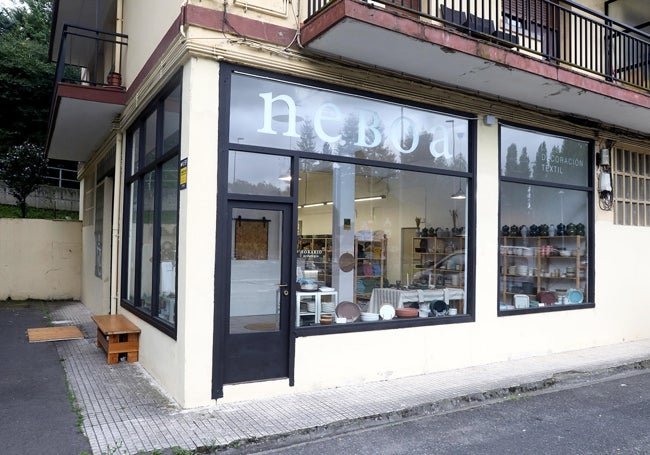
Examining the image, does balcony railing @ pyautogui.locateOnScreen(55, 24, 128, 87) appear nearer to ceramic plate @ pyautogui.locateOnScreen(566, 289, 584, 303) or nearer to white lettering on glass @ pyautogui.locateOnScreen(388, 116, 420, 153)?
white lettering on glass @ pyautogui.locateOnScreen(388, 116, 420, 153)

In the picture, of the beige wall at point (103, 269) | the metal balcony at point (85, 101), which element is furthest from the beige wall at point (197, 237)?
the beige wall at point (103, 269)

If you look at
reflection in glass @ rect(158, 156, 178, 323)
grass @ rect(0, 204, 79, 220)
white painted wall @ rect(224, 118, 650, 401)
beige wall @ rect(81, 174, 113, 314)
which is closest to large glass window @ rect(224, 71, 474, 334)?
white painted wall @ rect(224, 118, 650, 401)

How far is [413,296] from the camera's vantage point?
7453mm

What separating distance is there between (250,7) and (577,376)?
6129 mm

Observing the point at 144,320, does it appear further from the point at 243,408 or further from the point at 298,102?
the point at 298,102

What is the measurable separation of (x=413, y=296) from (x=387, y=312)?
719 mm

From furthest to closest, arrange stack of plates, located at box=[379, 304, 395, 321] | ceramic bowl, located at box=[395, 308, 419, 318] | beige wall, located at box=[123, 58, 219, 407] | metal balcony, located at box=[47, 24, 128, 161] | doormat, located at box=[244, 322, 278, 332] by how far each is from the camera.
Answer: metal balcony, located at box=[47, 24, 128, 161] → ceramic bowl, located at box=[395, 308, 419, 318] → stack of plates, located at box=[379, 304, 395, 321] → doormat, located at box=[244, 322, 278, 332] → beige wall, located at box=[123, 58, 219, 407]

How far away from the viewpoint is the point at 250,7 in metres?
5.61

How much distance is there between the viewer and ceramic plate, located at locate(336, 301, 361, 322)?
6.62 meters

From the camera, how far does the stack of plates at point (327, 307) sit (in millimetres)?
6491

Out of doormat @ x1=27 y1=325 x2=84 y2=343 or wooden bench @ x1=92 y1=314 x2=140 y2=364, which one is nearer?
wooden bench @ x1=92 y1=314 x2=140 y2=364

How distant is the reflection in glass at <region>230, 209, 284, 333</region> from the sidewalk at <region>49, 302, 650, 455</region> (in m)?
0.87

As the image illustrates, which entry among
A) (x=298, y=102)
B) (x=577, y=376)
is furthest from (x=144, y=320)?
(x=577, y=376)

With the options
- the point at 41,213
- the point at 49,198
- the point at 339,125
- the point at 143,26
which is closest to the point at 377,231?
the point at 339,125
